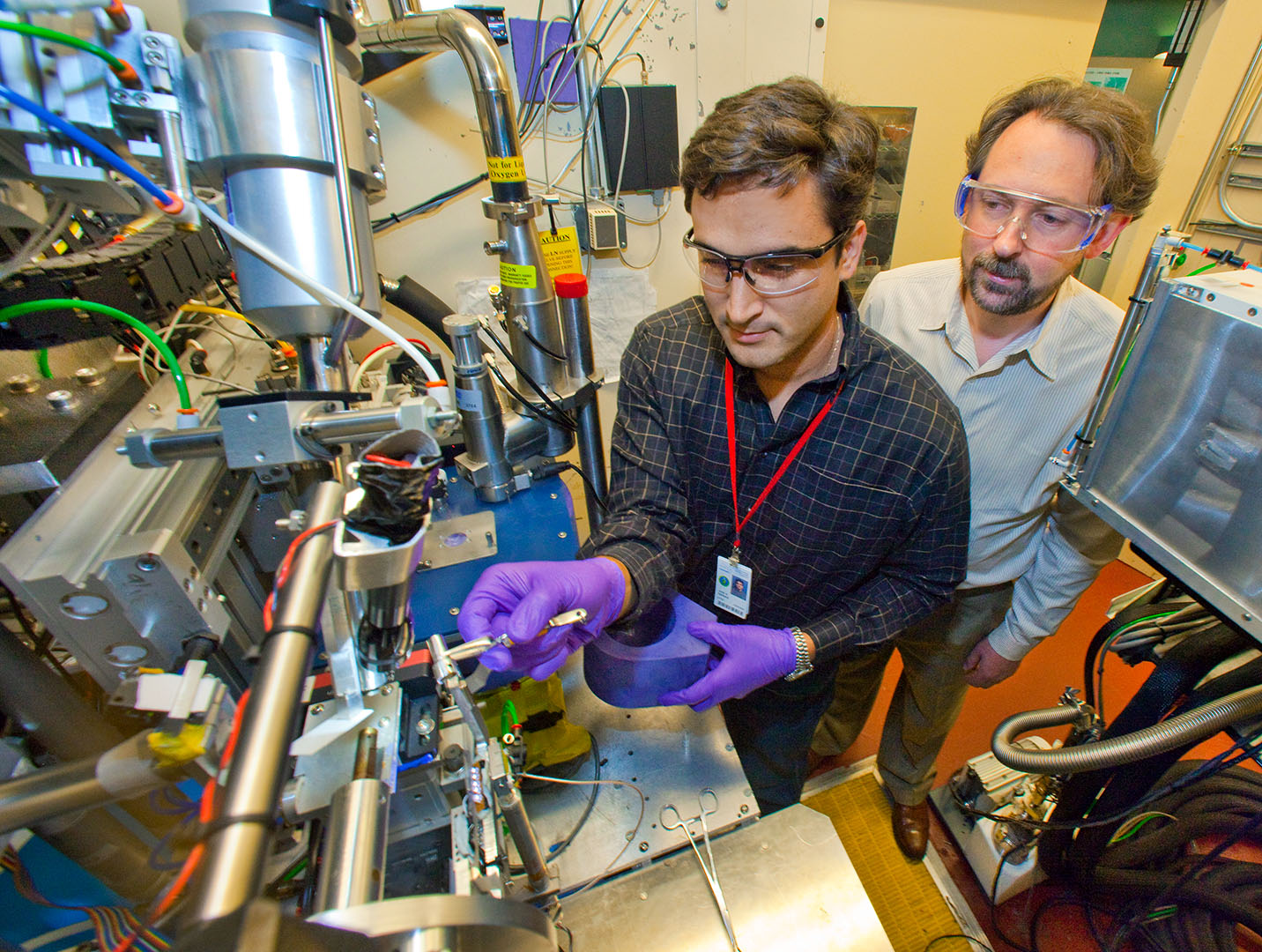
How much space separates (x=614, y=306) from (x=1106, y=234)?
4.36 feet

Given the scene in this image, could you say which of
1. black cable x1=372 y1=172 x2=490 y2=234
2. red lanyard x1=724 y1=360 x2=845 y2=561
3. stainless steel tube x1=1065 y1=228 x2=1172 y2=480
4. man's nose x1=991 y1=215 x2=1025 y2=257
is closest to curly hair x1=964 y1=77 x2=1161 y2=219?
man's nose x1=991 y1=215 x2=1025 y2=257

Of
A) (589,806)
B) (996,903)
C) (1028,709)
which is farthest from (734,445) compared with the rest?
(1028,709)

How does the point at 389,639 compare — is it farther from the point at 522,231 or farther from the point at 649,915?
the point at 522,231

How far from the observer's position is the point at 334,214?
1.96ft

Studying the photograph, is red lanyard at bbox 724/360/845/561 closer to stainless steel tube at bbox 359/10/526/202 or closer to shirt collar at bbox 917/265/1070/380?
shirt collar at bbox 917/265/1070/380

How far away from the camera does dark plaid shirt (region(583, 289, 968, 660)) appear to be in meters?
0.95

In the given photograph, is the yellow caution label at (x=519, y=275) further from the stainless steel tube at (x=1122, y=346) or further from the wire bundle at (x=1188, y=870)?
the wire bundle at (x=1188, y=870)

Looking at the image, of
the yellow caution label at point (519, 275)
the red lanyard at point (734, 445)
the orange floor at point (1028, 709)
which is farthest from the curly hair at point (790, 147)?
the orange floor at point (1028, 709)

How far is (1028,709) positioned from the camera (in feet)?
6.22

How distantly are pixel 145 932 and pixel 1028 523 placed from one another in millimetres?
1564

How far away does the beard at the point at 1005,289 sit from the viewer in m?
1.06

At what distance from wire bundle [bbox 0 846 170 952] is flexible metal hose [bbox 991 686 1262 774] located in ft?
4.19

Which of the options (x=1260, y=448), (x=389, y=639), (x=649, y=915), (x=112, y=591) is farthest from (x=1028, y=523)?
(x=112, y=591)

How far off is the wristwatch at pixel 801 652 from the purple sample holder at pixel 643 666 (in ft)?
0.59
